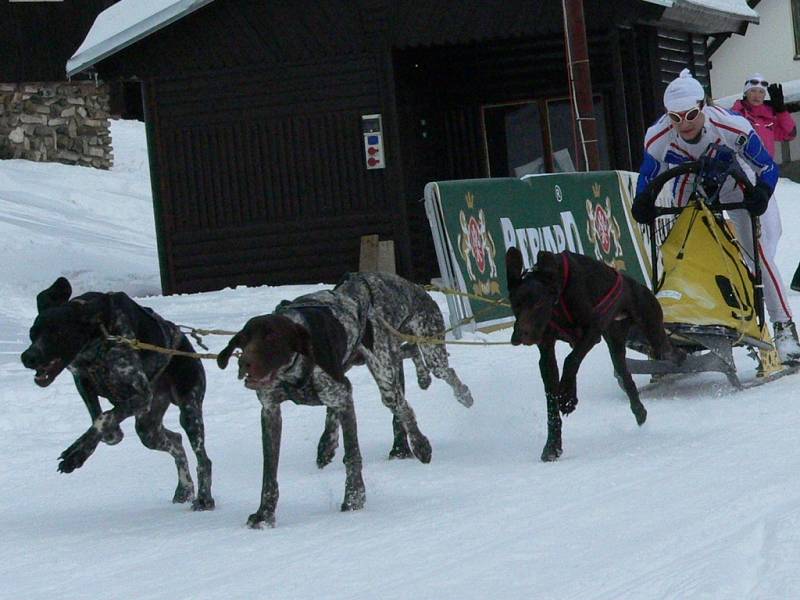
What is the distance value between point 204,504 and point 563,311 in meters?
1.78

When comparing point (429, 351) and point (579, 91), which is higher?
point (579, 91)

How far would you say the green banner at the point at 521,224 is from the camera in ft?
35.8

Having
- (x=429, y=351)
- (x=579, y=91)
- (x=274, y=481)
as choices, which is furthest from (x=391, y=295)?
(x=579, y=91)

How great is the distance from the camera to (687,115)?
775cm

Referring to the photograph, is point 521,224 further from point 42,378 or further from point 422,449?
point 42,378

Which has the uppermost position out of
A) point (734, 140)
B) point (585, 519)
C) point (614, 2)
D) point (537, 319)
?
point (614, 2)

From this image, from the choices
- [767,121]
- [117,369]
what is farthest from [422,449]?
[767,121]

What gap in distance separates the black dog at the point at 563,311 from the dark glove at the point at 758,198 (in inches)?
45.1

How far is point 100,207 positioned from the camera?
25609 millimetres

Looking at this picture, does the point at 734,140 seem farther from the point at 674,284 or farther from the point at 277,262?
the point at 277,262

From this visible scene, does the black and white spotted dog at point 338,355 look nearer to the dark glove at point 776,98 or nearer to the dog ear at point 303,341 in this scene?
the dog ear at point 303,341

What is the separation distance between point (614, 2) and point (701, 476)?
11.7m

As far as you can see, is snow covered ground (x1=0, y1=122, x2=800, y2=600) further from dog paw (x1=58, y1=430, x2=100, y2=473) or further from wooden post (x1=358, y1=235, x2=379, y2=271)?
wooden post (x1=358, y1=235, x2=379, y2=271)

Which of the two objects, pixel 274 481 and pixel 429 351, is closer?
pixel 274 481
